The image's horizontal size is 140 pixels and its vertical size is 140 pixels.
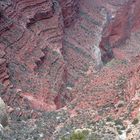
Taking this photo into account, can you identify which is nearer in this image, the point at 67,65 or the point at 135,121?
the point at 135,121

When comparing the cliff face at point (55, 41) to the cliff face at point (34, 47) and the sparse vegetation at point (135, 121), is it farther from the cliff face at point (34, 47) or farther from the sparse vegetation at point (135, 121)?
the sparse vegetation at point (135, 121)

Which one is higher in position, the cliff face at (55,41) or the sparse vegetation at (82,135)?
the sparse vegetation at (82,135)

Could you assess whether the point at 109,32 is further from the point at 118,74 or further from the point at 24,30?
the point at 118,74

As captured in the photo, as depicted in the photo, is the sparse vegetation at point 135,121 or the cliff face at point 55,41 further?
the cliff face at point 55,41

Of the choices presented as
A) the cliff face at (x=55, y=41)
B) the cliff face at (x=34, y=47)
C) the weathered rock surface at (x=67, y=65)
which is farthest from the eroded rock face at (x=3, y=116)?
the cliff face at (x=34, y=47)

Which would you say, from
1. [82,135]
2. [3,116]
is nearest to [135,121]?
[82,135]

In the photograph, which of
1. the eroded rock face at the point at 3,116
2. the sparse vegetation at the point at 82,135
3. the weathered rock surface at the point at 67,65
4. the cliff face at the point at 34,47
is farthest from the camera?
the cliff face at the point at 34,47

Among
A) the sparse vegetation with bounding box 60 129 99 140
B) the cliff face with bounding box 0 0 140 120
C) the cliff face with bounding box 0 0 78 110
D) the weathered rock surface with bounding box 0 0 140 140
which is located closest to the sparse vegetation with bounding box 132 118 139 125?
the weathered rock surface with bounding box 0 0 140 140

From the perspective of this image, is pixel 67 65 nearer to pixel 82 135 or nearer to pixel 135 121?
pixel 82 135

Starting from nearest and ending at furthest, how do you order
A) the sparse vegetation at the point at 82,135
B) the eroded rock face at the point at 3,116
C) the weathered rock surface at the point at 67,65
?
the sparse vegetation at the point at 82,135
the eroded rock face at the point at 3,116
the weathered rock surface at the point at 67,65

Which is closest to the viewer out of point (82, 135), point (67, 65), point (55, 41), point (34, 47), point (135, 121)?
point (135, 121)

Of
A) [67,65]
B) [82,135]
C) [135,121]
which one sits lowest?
[67,65]

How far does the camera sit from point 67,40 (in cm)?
7388

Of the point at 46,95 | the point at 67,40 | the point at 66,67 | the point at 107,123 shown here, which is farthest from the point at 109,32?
the point at 107,123
